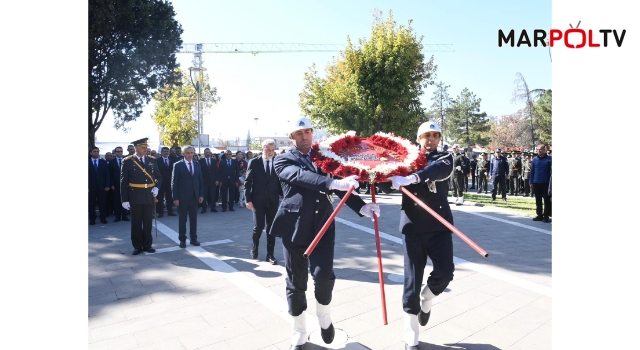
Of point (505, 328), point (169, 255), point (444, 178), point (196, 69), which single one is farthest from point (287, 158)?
point (196, 69)

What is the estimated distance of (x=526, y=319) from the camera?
4254mm

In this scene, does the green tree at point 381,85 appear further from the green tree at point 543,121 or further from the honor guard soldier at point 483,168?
the green tree at point 543,121

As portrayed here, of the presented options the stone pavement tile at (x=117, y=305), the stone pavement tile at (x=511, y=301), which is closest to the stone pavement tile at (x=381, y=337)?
the stone pavement tile at (x=511, y=301)

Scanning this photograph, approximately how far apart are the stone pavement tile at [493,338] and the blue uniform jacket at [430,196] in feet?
3.67

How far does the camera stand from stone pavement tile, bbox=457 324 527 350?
3676mm

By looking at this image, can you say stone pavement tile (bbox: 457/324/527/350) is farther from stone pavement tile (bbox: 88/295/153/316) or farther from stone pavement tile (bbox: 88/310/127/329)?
stone pavement tile (bbox: 88/295/153/316)

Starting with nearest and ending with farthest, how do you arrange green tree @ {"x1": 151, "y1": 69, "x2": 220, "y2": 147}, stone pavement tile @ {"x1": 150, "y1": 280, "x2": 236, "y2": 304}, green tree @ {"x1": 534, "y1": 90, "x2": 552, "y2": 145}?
stone pavement tile @ {"x1": 150, "y1": 280, "x2": 236, "y2": 304} → green tree @ {"x1": 151, "y1": 69, "x2": 220, "y2": 147} → green tree @ {"x1": 534, "y1": 90, "x2": 552, "y2": 145}

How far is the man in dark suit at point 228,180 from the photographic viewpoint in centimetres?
1316

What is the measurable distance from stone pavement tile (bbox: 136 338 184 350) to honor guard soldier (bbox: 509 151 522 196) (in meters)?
18.0

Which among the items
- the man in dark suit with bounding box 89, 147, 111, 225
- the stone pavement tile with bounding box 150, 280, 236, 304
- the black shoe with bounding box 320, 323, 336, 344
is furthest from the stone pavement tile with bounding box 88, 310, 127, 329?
the man in dark suit with bounding box 89, 147, 111, 225

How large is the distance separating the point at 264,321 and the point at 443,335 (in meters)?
1.85

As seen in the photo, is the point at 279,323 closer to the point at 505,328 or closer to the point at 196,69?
the point at 505,328

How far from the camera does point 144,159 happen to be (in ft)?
25.7
